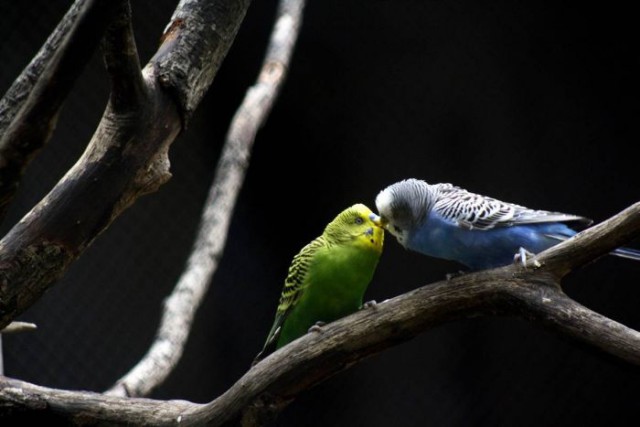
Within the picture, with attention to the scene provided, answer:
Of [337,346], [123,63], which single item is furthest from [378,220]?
[123,63]

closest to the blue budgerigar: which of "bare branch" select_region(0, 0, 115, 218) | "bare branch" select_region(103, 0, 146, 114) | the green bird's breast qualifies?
the green bird's breast

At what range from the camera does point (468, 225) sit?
7.19 feet

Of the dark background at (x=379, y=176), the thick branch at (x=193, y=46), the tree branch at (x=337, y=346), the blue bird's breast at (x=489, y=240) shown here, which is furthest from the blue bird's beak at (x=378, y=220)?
the dark background at (x=379, y=176)

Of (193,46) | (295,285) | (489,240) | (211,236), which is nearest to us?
(193,46)

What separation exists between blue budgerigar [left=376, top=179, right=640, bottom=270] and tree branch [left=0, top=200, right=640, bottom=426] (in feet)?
1.42

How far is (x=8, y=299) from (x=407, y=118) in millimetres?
2044

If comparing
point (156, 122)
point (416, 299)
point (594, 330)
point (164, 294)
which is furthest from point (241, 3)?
point (164, 294)

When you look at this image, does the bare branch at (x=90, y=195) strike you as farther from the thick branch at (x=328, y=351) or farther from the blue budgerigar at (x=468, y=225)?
the blue budgerigar at (x=468, y=225)

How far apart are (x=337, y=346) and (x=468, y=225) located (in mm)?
656

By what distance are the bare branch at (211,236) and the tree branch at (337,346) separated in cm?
32

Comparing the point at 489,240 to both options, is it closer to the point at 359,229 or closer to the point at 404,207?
the point at 404,207

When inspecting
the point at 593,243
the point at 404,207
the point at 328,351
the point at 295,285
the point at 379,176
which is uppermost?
the point at 379,176

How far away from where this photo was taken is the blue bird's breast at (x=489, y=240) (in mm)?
2158

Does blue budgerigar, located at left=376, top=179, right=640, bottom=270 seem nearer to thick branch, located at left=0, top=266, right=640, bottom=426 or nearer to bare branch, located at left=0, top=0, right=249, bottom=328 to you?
thick branch, located at left=0, top=266, right=640, bottom=426
